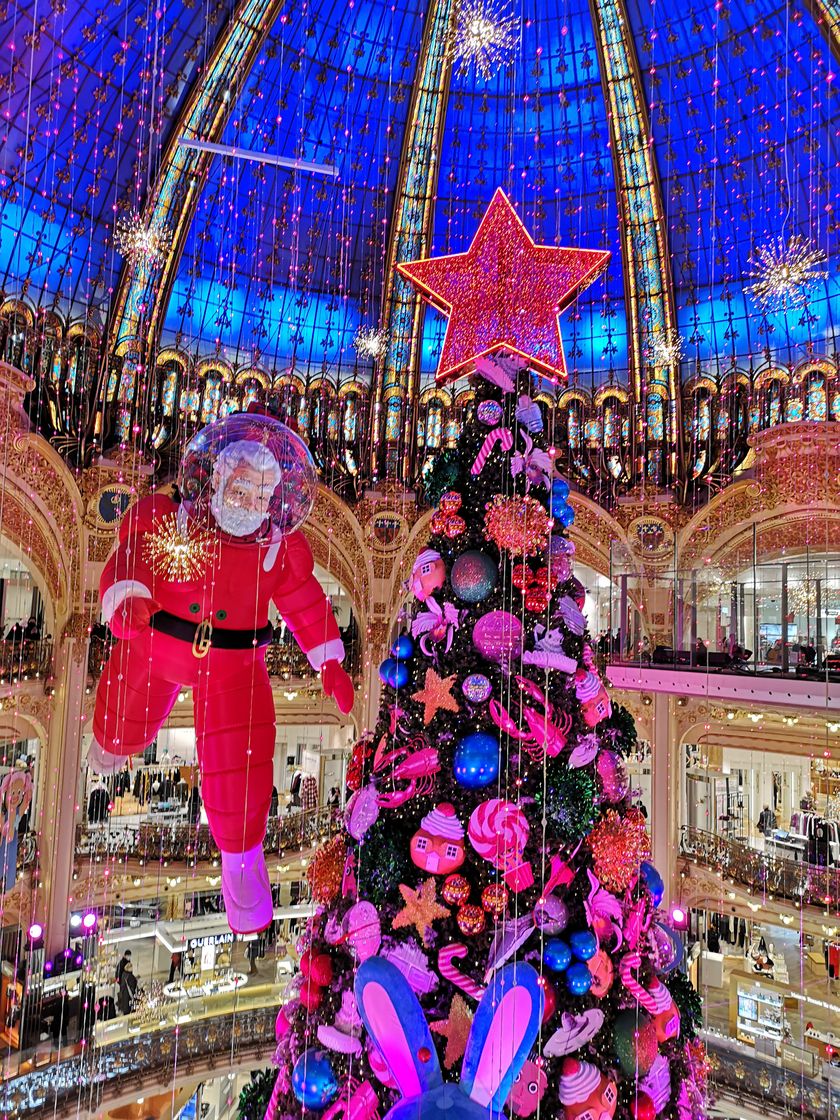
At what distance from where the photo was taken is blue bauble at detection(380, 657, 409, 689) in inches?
164

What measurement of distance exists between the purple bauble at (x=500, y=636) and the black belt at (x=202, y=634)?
8.81ft

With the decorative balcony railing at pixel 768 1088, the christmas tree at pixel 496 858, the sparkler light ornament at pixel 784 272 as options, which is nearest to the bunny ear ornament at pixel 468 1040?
the christmas tree at pixel 496 858

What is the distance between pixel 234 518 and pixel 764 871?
10.4m

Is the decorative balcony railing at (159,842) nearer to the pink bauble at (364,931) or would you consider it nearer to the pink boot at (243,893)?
the pink boot at (243,893)

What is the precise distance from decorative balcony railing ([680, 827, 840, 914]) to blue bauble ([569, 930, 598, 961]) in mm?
9006

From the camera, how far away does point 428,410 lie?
45.1 feet

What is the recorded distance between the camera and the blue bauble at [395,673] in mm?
4164

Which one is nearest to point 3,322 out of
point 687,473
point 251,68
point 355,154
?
point 251,68

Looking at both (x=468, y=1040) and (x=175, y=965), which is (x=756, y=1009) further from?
(x=468, y=1040)

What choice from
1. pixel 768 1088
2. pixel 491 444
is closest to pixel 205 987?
pixel 768 1088

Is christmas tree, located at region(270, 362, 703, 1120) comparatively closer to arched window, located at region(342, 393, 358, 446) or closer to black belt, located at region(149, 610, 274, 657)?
black belt, located at region(149, 610, 274, 657)

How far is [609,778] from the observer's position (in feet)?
13.2

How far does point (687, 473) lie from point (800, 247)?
385cm

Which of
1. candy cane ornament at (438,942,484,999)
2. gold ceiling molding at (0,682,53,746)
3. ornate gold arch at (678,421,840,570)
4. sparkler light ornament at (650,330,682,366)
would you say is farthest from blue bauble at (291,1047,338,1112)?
sparkler light ornament at (650,330,682,366)
